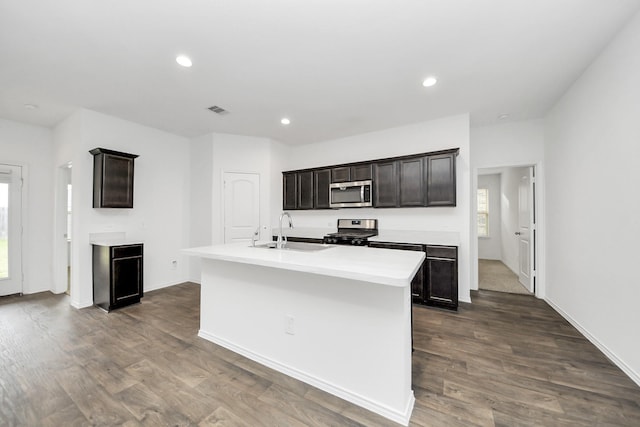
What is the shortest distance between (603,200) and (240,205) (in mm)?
4875

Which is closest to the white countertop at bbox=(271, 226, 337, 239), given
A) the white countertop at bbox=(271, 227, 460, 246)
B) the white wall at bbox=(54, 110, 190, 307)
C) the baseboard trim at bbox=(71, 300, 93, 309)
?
the white countertop at bbox=(271, 227, 460, 246)

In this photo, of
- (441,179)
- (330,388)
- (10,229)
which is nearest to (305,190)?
(441,179)

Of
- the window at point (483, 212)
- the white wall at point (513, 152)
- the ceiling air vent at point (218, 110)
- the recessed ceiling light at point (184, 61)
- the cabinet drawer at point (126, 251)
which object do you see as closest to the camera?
the recessed ceiling light at point (184, 61)

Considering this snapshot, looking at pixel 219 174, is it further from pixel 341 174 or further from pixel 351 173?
pixel 351 173

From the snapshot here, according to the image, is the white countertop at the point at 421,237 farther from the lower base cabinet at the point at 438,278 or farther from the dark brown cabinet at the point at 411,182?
the dark brown cabinet at the point at 411,182

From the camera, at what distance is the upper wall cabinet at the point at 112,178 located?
3679mm

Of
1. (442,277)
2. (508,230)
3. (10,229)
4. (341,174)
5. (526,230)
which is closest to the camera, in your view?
(442,277)

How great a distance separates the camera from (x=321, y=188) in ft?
16.1

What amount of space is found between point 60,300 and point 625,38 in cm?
727

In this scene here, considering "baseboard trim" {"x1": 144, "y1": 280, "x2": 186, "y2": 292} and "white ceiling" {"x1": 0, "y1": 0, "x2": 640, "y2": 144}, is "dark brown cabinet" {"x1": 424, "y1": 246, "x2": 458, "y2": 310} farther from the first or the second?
"baseboard trim" {"x1": 144, "y1": 280, "x2": 186, "y2": 292}

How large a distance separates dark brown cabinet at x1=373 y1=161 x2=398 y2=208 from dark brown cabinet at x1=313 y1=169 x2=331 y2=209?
922mm

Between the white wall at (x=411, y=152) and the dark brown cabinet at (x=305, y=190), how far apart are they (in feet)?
1.11

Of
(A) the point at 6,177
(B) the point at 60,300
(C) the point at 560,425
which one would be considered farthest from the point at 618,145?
(A) the point at 6,177

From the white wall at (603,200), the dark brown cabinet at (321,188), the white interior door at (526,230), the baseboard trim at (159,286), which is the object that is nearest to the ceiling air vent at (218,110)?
the dark brown cabinet at (321,188)
